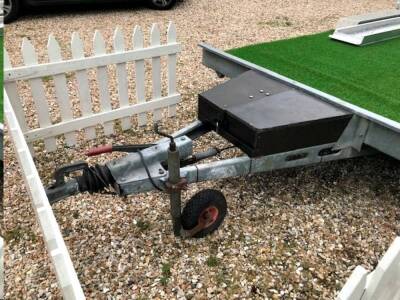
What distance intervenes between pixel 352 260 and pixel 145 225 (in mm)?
1473

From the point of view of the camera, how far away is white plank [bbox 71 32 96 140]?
133 inches

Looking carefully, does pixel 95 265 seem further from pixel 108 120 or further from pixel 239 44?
pixel 239 44

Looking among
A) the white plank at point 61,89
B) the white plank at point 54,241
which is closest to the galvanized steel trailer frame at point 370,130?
the white plank at point 61,89

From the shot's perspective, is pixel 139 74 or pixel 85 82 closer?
pixel 85 82

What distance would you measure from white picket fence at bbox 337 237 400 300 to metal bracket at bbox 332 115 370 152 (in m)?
1.39

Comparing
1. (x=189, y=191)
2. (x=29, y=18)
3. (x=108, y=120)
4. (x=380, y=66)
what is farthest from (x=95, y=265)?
(x=29, y=18)

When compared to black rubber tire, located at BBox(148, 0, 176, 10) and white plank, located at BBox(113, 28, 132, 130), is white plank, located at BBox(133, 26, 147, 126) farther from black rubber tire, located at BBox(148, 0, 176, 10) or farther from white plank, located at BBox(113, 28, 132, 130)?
black rubber tire, located at BBox(148, 0, 176, 10)

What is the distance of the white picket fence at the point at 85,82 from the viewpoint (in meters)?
3.26

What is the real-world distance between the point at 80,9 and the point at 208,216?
760 cm

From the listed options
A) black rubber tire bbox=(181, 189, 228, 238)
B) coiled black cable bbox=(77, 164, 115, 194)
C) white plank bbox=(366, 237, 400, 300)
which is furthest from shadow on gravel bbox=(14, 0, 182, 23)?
white plank bbox=(366, 237, 400, 300)

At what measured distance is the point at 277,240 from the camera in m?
2.78

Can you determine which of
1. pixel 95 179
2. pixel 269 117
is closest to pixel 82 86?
pixel 95 179

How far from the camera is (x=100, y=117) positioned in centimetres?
381

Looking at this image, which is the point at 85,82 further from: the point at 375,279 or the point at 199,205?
the point at 375,279
